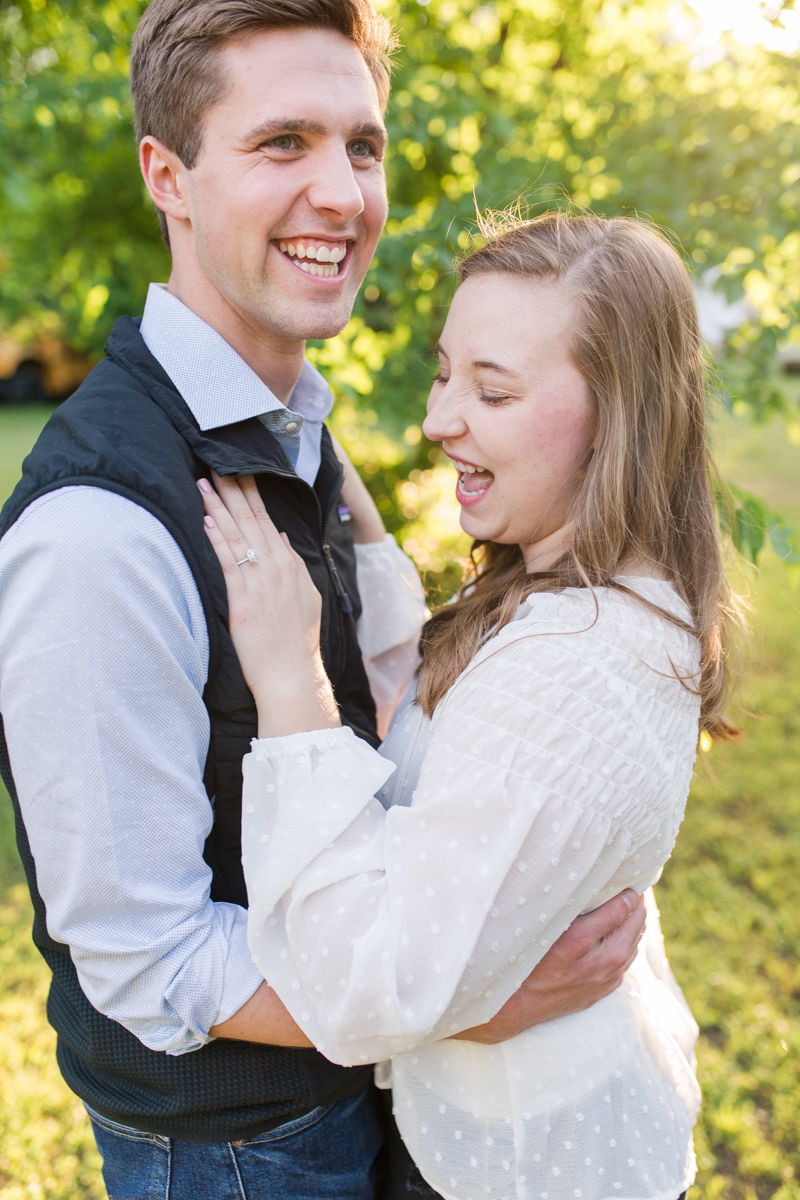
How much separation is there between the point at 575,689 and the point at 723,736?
81cm

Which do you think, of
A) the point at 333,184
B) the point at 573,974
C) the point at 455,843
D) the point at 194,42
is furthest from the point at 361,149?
the point at 573,974

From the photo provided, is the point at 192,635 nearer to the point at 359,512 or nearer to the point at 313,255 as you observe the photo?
the point at 313,255

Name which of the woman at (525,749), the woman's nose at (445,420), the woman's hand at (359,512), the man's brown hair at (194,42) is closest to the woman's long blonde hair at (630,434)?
the woman at (525,749)

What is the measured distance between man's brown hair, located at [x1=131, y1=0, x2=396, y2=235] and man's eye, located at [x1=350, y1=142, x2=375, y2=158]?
0.17m

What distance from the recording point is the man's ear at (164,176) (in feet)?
5.81

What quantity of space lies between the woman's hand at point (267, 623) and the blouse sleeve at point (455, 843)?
6cm

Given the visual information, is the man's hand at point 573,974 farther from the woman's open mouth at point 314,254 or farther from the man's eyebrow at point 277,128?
the man's eyebrow at point 277,128

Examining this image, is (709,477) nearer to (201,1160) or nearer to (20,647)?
(20,647)

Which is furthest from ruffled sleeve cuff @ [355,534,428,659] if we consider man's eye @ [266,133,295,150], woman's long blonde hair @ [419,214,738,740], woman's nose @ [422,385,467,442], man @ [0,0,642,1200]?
man's eye @ [266,133,295,150]

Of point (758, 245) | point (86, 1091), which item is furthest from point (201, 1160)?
point (758, 245)

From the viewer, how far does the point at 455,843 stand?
1368mm

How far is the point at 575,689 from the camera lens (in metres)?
1.46

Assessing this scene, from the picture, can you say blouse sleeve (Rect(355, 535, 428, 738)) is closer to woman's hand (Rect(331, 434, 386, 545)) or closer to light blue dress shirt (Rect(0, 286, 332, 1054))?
woman's hand (Rect(331, 434, 386, 545))

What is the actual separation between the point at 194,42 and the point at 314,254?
43 centimetres
